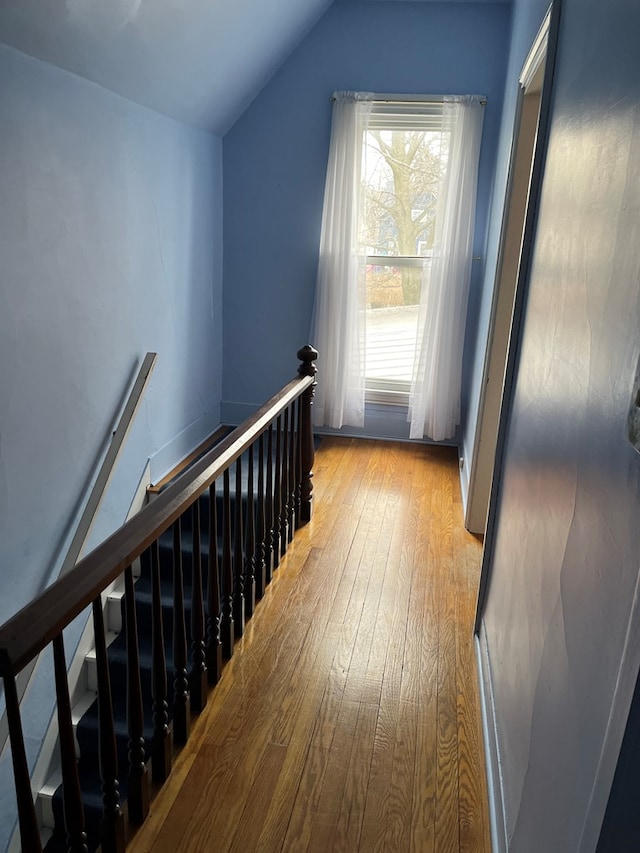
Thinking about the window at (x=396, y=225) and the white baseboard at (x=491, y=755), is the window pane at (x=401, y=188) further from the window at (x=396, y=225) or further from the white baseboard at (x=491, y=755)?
the white baseboard at (x=491, y=755)

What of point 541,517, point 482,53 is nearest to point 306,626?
point 541,517

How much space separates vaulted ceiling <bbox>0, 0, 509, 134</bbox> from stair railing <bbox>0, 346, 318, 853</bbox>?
156cm

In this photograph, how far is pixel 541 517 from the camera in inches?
58.5

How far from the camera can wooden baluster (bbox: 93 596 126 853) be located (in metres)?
1.39

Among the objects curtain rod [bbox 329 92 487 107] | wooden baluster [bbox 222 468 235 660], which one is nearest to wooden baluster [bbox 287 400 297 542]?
wooden baluster [bbox 222 468 235 660]

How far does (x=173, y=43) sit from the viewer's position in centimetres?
302

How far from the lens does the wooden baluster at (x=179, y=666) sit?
5.88 ft

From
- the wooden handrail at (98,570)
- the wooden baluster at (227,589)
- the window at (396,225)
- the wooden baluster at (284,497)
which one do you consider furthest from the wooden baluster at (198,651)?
the window at (396,225)

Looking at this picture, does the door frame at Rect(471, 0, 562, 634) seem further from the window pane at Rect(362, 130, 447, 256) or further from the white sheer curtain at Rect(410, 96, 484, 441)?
the window pane at Rect(362, 130, 447, 256)

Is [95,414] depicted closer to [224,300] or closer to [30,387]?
[30,387]

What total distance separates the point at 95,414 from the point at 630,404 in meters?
2.67

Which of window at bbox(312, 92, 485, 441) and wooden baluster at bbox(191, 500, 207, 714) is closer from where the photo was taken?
wooden baluster at bbox(191, 500, 207, 714)

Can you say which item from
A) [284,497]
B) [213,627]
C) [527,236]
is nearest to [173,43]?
[527,236]

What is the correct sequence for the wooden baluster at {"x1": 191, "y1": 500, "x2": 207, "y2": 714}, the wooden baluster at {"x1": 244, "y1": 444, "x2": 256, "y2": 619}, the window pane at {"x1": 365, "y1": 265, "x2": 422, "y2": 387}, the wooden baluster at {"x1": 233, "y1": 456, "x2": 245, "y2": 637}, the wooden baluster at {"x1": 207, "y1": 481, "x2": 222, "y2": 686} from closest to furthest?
the wooden baluster at {"x1": 191, "y1": 500, "x2": 207, "y2": 714}, the wooden baluster at {"x1": 207, "y1": 481, "x2": 222, "y2": 686}, the wooden baluster at {"x1": 233, "y1": 456, "x2": 245, "y2": 637}, the wooden baluster at {"x1": 244, "y1": 444, "x2": 256, "y2": 619}, the window pane at {"x1": 365, "y1": 265, "x2": 422, "y2": 387}
